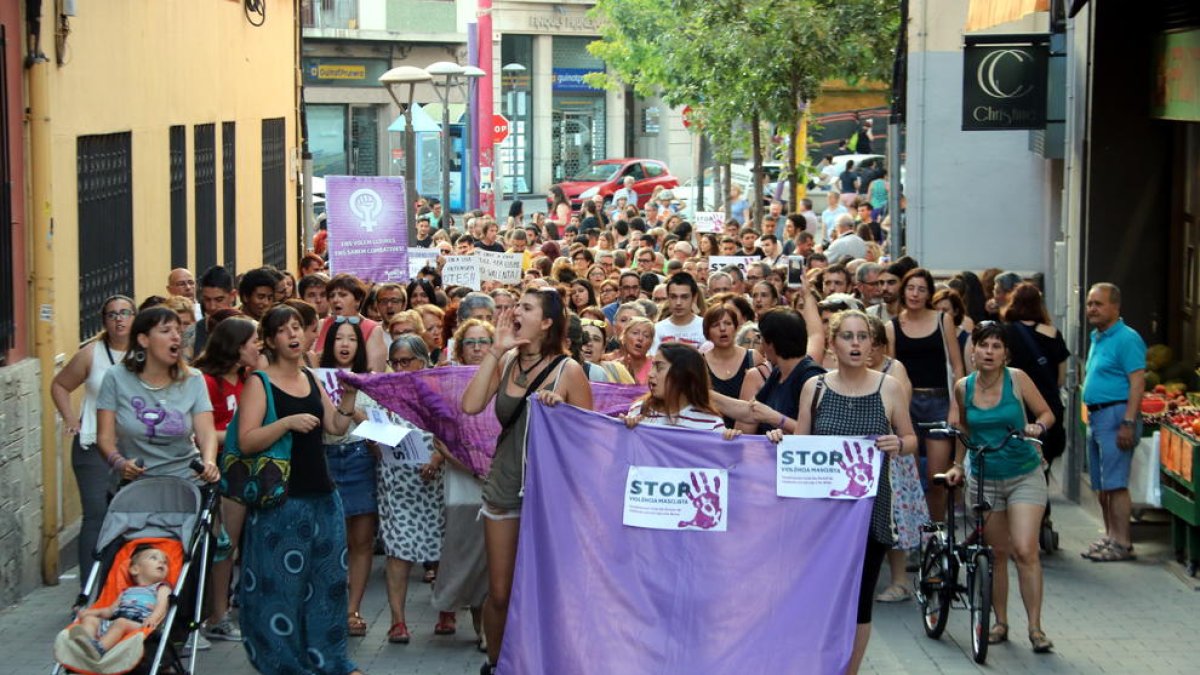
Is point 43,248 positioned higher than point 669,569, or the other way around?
point 43,248

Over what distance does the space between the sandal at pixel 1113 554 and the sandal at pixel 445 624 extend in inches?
181

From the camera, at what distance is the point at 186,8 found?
17.2 m

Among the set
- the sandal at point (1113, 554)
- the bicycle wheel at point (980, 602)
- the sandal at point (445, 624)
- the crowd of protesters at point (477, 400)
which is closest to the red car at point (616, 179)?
the crowd of protesters at point (477, 400)

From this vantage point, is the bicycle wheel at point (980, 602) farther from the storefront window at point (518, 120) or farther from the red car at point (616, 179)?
the storefront window at point (518, 120)

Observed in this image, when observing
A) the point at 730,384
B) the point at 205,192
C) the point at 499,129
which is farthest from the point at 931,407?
the point at 499,129

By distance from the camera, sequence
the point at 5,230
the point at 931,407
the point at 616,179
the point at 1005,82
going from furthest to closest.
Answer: the point at 616,179
the point at 1005,82
the point at 931,407
the point at 5,230

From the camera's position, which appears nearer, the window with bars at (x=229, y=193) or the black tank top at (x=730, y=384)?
the black tank top at (x=730, y=384)

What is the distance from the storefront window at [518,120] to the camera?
55.6 metres

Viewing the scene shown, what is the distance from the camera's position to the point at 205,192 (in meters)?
18.1

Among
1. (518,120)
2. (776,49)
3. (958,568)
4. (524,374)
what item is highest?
(518,120)

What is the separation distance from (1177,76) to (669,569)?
7.11 m

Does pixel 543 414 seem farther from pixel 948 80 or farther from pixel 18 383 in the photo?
pixel 948 80

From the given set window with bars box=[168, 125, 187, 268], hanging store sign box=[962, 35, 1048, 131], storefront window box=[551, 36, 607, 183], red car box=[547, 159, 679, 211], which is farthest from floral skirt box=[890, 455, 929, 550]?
storefront window box=[551, 36, 607, 183]

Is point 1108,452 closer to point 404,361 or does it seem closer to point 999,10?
point 999,10
